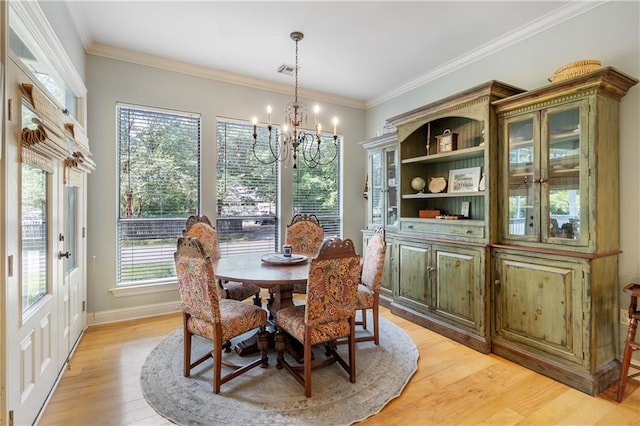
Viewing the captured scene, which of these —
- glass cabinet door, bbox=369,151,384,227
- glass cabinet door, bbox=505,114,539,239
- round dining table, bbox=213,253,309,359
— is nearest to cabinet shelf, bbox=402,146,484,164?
glass cabinet door, bbox=505,114,539,239

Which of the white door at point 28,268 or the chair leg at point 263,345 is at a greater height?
the white door at point 28,268

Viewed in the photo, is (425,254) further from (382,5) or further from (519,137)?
(382,5)

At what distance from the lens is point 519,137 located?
2674mm

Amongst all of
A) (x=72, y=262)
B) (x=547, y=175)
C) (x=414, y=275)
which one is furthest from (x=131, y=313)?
(x=547, y=175)

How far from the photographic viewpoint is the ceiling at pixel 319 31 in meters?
2.64

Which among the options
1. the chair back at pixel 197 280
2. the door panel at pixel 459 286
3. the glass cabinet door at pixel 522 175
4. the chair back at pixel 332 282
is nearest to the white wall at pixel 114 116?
the chair back at pixel 197 280

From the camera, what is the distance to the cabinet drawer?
9.51ft

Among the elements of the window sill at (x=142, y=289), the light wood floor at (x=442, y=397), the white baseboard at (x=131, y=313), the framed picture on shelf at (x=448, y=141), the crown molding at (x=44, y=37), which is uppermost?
the crown molding at (x=44, y=37)

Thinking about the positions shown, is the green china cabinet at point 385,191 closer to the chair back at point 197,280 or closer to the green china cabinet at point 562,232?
the green china cabinet at point 562,232

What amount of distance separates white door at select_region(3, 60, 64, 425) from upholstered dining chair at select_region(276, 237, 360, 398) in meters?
1.49

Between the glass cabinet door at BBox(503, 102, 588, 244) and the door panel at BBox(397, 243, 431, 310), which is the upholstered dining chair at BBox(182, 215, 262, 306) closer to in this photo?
the door panel at BBox(397, 243, 431, 310)

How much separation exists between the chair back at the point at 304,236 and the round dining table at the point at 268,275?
815mm

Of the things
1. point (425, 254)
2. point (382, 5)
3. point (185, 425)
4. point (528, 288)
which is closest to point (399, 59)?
point (382, 5)

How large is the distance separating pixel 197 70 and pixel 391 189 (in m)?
2.82
